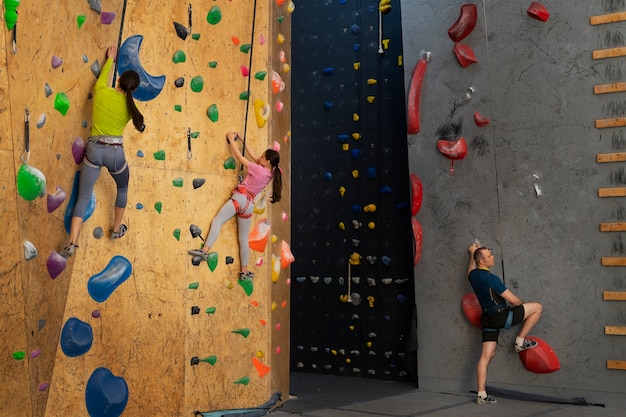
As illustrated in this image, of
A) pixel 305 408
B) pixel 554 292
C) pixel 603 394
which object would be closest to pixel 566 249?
pixel 554 292

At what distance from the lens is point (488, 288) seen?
6.16 m

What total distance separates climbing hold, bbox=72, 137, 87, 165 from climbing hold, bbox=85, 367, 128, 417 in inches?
54.8

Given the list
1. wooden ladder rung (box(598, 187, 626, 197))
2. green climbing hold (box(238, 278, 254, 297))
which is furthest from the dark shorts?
green climbing hold (box(238, 278, 254, 297))

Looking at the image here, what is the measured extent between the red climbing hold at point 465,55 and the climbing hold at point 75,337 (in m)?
3.94

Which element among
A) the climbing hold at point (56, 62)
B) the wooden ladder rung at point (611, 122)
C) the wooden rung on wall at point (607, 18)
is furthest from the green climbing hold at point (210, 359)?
the wooden rung on wall at point (607, 18)

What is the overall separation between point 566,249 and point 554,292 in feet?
1.18

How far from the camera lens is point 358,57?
7.88 metres

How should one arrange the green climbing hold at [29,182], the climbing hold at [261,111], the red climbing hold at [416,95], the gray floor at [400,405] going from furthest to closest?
the red climbing hold at [416,95], the climbing hold at [261,111], the gray floor at [400,405], the green climbing hold at [29,182]

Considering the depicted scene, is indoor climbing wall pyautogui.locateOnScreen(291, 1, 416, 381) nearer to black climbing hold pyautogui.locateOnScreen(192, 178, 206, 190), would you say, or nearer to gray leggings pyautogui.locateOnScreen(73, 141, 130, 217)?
black climbing hold pyautogui.locateOnScreen(192, 178, 206, 190)

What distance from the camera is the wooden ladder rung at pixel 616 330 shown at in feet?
19.4

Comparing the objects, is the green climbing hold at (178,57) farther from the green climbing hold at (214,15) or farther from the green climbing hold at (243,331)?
the green climbing hold at (243,331)

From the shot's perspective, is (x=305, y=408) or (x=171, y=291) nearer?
(x=171, y=291)

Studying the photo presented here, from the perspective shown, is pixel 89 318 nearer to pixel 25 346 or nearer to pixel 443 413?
pixel 25 346

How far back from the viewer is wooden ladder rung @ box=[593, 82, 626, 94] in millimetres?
6039
